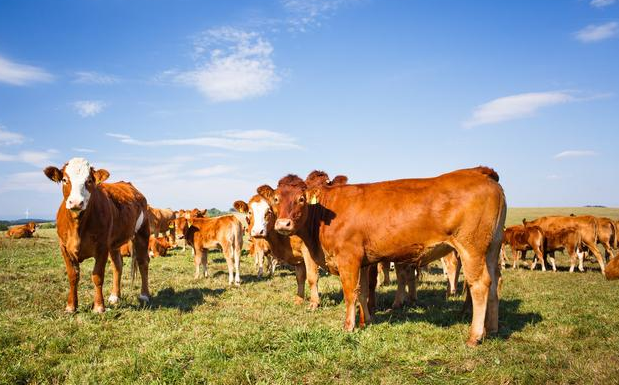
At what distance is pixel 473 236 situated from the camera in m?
6.17

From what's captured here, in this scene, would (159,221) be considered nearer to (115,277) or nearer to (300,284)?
(115,277)

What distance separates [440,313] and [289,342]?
377 cm

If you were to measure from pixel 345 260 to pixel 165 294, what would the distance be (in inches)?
237

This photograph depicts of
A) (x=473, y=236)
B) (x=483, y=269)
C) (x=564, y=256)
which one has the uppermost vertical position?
(x=473, y=236)

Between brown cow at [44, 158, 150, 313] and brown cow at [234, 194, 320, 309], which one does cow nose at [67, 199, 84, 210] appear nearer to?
brown cow at [44, 158, 150, 313]

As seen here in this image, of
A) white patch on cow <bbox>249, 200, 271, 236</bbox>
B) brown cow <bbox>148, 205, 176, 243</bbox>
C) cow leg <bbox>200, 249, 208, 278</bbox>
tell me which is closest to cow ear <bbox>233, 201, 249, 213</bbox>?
white patch on cow <bbox>249, 200, 271, 236</bbox>

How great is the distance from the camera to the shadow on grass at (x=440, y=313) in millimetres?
7637

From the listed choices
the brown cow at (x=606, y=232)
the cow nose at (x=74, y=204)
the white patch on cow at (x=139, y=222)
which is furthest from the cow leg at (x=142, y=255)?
the brown cow at (x=606, y=232)

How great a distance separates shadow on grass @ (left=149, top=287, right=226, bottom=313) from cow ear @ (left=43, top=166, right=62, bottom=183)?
10.3 ft

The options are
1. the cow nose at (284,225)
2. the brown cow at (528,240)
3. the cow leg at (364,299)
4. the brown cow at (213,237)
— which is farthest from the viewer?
the brown cow at (528,240)

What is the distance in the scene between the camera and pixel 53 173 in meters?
7.69

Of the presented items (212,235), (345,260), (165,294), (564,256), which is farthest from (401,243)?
(564,256)

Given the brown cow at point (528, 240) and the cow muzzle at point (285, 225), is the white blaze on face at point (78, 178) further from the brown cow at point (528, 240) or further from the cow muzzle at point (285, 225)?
the brown cow at point (528, 240)

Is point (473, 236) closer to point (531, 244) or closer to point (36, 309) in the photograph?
point (36, 309)
